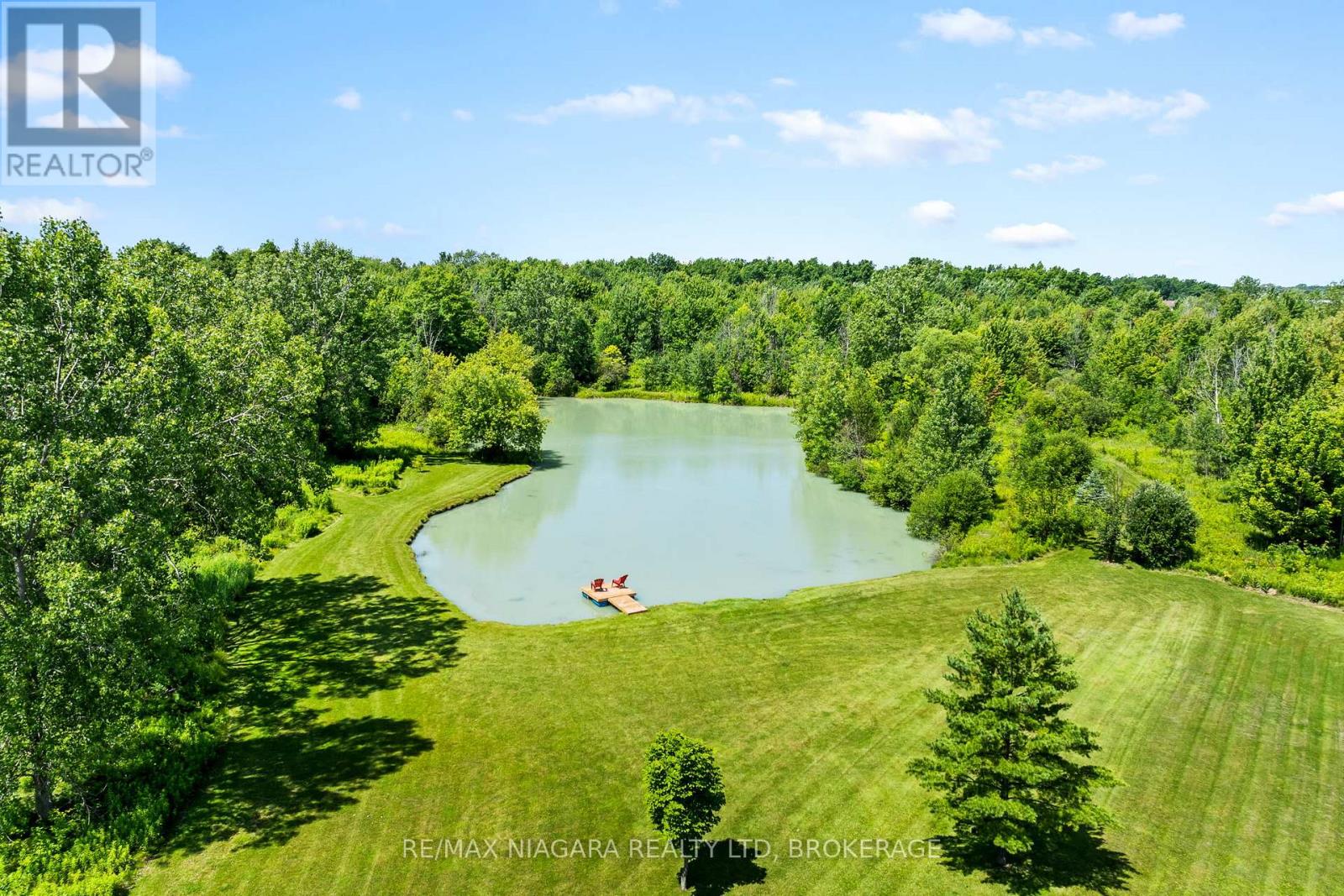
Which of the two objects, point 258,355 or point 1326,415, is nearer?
→ point 258,355

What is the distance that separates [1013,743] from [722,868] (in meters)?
5.58

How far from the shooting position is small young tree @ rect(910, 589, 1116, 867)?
1170 cm

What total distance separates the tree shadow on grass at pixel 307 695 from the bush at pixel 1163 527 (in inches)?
1116

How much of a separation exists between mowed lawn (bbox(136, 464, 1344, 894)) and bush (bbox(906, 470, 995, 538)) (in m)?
7.84

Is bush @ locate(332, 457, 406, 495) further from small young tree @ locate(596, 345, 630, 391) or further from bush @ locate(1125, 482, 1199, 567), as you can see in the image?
small young tree @ locate(596, 345, 630, 391)

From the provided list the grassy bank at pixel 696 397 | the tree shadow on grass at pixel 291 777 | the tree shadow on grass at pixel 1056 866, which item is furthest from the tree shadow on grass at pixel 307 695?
the grassy bank at pixel 696 397

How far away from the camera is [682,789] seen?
12008 millimetres

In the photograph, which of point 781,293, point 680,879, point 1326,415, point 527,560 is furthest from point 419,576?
point 781,293

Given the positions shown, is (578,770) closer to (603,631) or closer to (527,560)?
(603,631)

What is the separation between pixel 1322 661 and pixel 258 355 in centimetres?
3733

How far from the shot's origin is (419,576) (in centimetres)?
3117

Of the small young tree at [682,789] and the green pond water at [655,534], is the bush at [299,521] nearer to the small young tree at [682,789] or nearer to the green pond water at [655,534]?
the green pond water at [655,534]

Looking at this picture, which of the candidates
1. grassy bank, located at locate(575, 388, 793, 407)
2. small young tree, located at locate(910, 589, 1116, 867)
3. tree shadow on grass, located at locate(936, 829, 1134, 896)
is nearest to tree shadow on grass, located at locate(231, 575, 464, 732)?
tree shadow on grass, located at locate(936, 829, 1134, 896)

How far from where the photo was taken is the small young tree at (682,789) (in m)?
12.0
